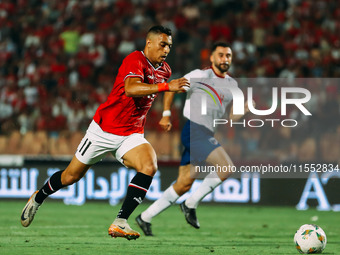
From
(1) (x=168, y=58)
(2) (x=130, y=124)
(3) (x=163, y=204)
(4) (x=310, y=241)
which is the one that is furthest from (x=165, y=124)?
(1) (x=168, y=58)

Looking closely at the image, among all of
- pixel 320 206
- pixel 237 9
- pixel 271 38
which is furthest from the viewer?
pixel 237 9

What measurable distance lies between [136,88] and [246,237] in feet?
9.17

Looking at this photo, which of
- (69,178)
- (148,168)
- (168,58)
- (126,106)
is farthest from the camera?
(168,58)

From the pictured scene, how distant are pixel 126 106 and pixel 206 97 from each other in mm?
2335

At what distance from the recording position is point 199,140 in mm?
8945

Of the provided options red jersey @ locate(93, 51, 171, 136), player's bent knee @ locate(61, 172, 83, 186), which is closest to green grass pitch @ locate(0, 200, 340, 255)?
player's bent knee @ locate(61, 172, 83, 186)

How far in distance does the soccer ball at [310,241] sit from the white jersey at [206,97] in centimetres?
280

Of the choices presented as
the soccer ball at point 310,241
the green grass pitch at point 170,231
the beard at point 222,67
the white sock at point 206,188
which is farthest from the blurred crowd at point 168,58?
the soccer ball at point 310,241

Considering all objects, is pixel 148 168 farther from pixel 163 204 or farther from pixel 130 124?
pixel 163 204

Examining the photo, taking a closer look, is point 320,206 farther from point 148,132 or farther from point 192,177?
point 192,177

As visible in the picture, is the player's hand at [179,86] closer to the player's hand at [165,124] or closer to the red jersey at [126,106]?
the red jersey at [126,106]

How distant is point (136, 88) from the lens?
656cm

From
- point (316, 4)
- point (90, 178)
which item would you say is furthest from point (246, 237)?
point (316, 4)

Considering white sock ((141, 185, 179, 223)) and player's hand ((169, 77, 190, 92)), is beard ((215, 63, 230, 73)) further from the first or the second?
player's hand ((169, 77, 190, 92))
